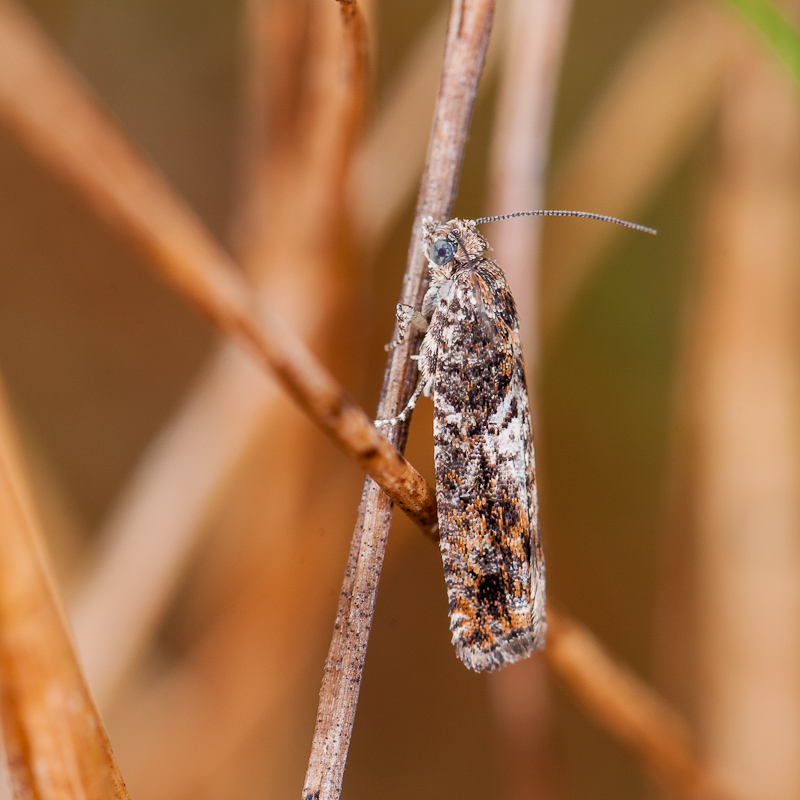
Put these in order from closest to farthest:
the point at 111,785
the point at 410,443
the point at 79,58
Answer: the point at 111,785, the point at 79,58, the point at 410,443

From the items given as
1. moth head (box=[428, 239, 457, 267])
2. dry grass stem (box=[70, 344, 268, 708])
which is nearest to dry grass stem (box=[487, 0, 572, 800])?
moth head (box=[428, 239, 457, 267])

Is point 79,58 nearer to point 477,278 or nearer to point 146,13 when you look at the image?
point 146,13

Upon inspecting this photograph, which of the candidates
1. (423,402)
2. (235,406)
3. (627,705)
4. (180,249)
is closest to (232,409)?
(235,406)

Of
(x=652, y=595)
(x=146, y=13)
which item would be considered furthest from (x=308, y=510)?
(x=146, y=13)

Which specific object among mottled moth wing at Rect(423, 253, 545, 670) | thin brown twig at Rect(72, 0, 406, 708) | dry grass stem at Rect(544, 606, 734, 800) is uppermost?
thin brown twig at Rect(72, 0, 406, 708)

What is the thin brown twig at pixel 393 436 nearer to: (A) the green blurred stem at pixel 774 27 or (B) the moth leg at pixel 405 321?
(B) the moth leg at pixel 405 321

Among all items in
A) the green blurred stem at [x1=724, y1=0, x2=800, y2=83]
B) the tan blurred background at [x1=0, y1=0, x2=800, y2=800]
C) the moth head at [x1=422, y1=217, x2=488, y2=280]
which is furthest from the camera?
the tan blurred background at [x1=0, y1=0, x2=800, y2=800]

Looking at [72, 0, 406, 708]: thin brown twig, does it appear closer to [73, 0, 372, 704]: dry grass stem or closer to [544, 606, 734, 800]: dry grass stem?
[73, 0, 372, 704]: dry grass stem
